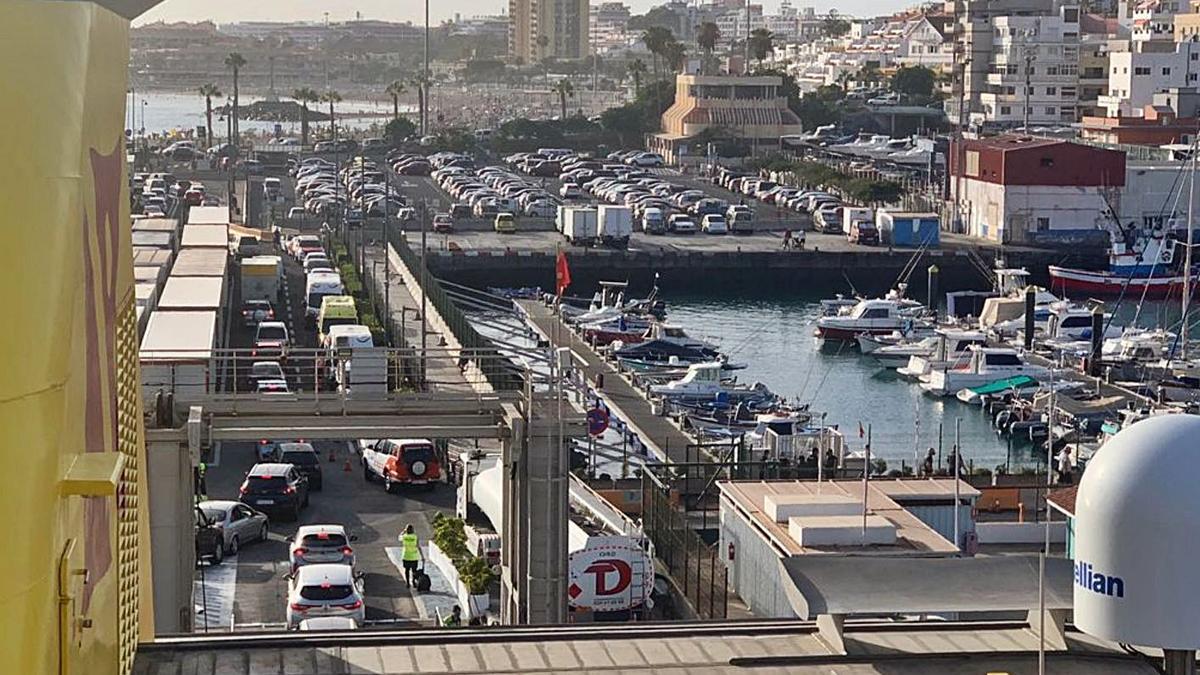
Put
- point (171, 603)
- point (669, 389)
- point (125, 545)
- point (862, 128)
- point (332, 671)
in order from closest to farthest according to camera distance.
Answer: point (125, 545) < point (332, 671) < point (171, 603) < point (669, 389) < point (862, 128)

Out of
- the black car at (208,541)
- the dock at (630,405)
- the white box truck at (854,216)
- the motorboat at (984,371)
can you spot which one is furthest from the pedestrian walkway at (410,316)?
the white box truck at (854,216)

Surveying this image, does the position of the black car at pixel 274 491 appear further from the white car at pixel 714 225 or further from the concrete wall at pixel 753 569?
the white car at pixel 714 225

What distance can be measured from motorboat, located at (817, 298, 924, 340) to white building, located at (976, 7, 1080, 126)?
33.6 m

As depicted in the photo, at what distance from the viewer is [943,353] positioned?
28.5 m

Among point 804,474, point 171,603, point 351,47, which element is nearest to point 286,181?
point 804,474

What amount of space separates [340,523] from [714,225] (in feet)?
95.8

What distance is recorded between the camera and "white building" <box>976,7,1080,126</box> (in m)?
64.5

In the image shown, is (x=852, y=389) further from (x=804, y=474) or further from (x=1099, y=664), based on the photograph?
(x=1099, y=664)

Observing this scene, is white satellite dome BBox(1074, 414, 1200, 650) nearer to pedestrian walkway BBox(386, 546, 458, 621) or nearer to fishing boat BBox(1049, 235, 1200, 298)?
pedestrian walkway BBox(386, 546, 458, 621)

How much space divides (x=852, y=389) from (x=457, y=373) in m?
14.7

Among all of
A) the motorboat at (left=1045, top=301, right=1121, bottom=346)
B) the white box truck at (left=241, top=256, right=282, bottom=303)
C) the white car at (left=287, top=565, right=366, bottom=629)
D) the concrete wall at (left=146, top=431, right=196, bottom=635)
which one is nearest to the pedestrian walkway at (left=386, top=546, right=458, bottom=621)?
the white car at (left=287, top=565, right=366, bottom=629)

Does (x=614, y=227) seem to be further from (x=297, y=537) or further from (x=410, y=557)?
(x=410, y=557)

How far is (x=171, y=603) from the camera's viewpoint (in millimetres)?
8047

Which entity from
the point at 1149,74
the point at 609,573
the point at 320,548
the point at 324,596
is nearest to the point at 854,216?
the point at 1149,74
